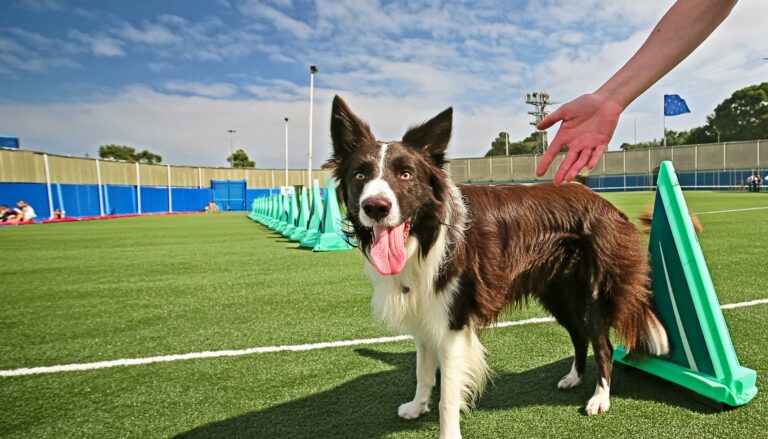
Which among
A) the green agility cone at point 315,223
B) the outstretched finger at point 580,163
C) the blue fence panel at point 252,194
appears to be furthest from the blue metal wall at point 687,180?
the outstretched finger at point 580,163

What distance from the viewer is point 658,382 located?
9.66 ft

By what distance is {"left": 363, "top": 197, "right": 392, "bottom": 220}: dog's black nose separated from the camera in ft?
7.64

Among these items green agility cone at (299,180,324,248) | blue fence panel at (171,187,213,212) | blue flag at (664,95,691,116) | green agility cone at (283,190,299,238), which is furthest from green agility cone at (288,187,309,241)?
blue fence panel at (171,187,213,212)

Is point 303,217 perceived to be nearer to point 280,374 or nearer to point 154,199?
point 280,374

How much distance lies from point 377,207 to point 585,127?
3.56 feet

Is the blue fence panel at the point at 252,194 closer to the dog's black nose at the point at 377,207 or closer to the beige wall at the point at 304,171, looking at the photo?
the beige wall at the point at 304,171

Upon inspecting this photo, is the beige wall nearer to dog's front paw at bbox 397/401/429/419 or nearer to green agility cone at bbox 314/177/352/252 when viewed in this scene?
green agility cone at bbox 314/177/352/252

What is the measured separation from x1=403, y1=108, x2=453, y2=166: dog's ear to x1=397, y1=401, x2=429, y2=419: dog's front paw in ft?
5.19

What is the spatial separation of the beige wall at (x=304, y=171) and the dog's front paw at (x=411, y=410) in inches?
1240

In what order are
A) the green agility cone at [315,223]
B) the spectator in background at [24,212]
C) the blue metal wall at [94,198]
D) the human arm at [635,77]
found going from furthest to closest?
the blue metal wall at [94,198] → the spectator in background at [24,212] → the green agility cone at [315,223] → the human arm at [635,77]

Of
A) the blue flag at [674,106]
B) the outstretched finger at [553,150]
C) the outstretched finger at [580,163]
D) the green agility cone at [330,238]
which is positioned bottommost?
the green agility cone at [330,238]

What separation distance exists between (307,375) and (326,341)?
2.44 feet

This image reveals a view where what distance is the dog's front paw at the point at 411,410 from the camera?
270cm

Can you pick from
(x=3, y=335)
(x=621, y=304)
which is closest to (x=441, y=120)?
(x=621, y=304)
